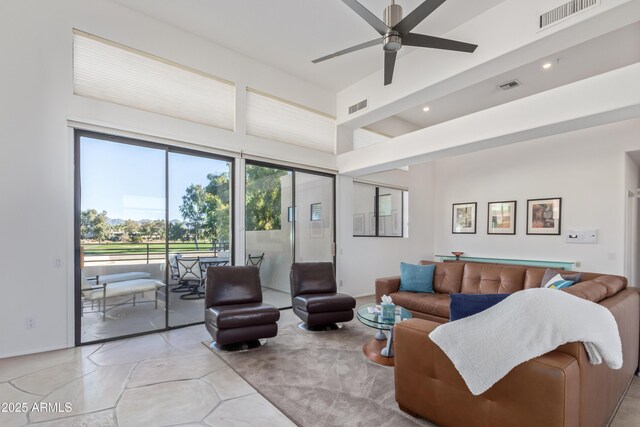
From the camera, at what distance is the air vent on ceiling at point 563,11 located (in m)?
3.00

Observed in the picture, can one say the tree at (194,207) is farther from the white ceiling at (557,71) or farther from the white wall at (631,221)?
the white wall at (631,221)

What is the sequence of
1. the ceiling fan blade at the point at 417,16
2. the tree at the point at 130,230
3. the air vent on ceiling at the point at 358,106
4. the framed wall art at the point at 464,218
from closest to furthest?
the ceiling fan blade at the point at 417,16 < the tree at the point at 130,230 < the air vent on ceiling at the point at 358,106 < the framed wall art at the point at 464,218

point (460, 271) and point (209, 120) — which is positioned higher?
point (209, 120)

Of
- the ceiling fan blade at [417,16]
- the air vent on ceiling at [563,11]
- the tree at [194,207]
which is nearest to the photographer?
the ceiling fan blade at [417,16]

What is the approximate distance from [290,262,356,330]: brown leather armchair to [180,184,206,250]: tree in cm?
158

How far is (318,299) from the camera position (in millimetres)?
4211

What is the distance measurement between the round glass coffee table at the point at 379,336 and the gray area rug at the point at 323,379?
0.10 metres

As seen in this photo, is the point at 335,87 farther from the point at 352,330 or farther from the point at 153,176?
the point at 352,330

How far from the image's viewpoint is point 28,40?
3.50m

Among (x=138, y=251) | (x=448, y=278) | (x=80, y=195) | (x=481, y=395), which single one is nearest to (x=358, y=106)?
(x=448, y=278)

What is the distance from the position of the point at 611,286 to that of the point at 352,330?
280 centimetres

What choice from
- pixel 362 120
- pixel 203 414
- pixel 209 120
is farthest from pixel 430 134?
pixel 203 414

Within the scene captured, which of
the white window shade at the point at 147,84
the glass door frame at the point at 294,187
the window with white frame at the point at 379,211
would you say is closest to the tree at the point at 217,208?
the glass door frame at the point at 294,187

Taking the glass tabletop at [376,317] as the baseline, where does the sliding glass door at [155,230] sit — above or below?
above
